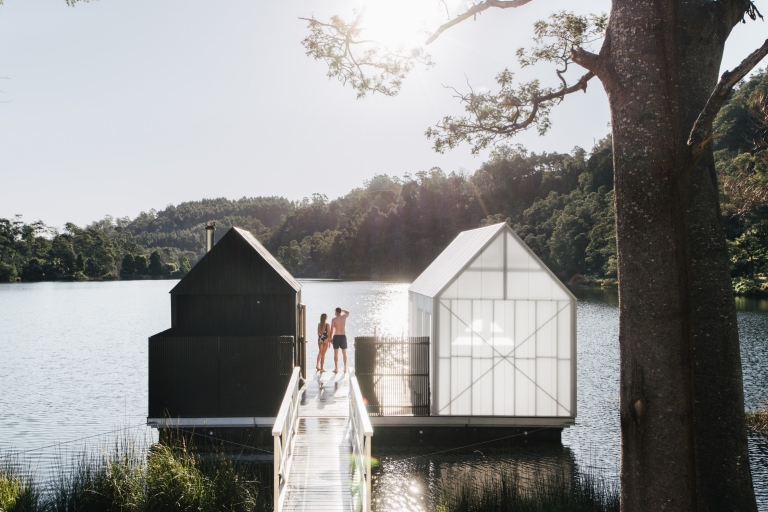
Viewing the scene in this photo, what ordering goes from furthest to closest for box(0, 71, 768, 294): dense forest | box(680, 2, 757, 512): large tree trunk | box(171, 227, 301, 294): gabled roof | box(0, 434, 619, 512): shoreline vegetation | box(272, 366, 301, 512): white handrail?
box(0, 71, 768, 294): dense forest, box(171, 227, 301, 294): gabled roof, box(0, 434, 619, 512): shoreline vegetation, box(272, 366, 301, 512): white handrail, box(680, 2, 757, 512): large tree trunk

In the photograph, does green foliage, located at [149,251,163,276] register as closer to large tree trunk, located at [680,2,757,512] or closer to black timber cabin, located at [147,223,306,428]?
black timber cabin, located at [147,223,306,428]

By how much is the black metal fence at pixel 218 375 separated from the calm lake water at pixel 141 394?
251 centimetres

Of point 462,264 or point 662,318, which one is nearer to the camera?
point 662,318

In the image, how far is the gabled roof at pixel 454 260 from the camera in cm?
1477

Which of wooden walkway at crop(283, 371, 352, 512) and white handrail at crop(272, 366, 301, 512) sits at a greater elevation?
white handrail at crop(272, 366, 301, 512)

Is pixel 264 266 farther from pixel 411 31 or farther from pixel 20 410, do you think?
pixel 20 410

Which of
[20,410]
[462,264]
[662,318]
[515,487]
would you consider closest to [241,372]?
[462,264]

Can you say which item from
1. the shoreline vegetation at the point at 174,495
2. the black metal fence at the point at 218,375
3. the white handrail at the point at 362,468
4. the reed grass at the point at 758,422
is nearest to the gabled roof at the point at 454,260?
the black metal fence at the point at 218,375

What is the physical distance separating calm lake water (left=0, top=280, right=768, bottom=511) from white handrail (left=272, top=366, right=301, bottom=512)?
199 cm

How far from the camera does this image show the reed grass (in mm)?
15805

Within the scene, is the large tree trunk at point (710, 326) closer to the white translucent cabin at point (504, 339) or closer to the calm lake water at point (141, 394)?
the calm lake water at point (141, 394)

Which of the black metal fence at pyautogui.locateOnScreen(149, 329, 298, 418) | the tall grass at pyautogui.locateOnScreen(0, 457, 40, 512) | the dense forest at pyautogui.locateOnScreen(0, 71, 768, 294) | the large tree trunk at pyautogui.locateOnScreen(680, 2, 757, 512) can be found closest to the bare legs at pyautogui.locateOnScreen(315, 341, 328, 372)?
the black metal fence at pyautogui.locateOnScreen(149, 329, 298, 418)

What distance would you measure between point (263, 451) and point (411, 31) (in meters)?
9.22

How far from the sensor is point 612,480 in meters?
13.0
